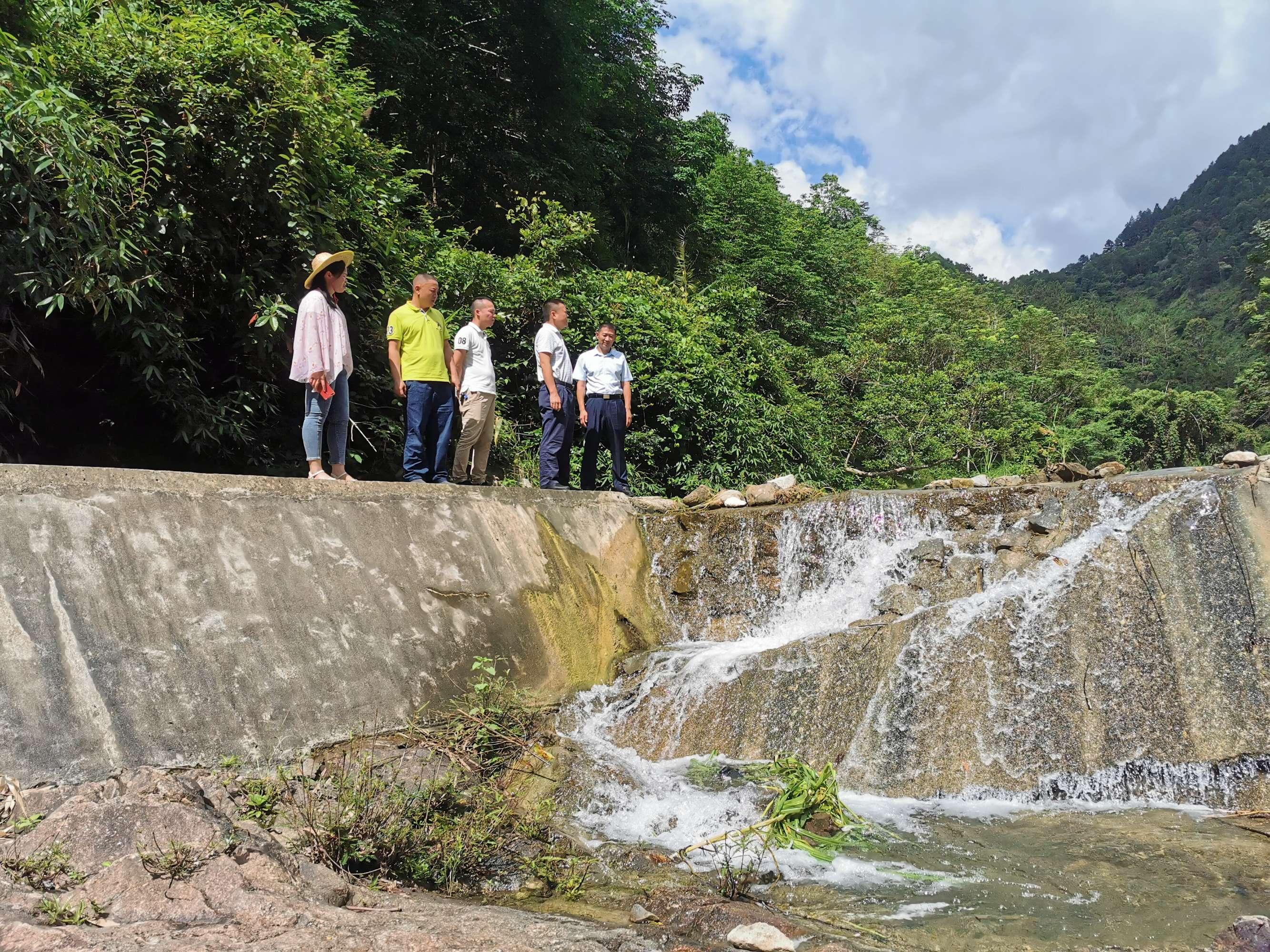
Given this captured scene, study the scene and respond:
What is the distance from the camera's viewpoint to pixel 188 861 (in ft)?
9.12

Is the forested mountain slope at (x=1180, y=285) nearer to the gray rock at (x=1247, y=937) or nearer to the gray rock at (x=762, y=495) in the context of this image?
the gray rock at (x=762, y=495)

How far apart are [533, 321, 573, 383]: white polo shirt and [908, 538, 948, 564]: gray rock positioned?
3.09 meters

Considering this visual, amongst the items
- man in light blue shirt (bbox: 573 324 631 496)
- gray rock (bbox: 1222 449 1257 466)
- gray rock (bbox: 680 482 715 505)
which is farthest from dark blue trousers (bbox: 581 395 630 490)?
gray rock (bbox: 1222 449 1257 466)

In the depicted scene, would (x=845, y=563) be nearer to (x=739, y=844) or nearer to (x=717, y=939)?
(x=739, y=844)

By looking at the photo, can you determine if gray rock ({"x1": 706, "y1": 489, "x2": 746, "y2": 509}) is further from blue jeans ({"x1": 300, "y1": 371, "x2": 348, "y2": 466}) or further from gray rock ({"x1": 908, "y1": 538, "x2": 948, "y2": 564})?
blue jeans ({"x1": 300, "y1": 371, "x2": 348, "y2": 466})

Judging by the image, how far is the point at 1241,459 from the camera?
18.0ft

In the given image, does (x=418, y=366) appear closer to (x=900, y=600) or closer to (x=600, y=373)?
(x=600, y=373)

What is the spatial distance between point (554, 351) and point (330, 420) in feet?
6.99

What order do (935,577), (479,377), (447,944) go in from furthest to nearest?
→ (479,377) → (935,577) → (447,944)

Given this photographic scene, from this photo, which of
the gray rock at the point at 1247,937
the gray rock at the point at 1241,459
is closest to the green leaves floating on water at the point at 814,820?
the gray rock at the point at 1247,937

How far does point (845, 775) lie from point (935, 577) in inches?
75.0

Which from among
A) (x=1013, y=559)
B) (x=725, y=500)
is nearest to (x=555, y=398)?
(x=725, y=500)

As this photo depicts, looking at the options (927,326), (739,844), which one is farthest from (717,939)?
(927,326)

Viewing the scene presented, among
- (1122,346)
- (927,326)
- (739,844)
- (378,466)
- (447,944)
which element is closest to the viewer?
(447,944)
